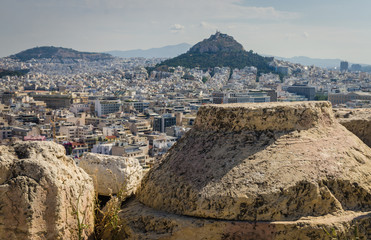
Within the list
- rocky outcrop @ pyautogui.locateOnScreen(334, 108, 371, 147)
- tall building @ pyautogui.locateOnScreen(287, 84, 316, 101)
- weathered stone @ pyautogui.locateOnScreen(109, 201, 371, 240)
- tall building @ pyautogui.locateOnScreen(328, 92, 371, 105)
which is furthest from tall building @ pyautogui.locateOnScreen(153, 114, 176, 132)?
weathered stone @ pyautogui.locateOnScreen(109, 201, 371, 240)

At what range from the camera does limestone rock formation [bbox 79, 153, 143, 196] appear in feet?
13.1

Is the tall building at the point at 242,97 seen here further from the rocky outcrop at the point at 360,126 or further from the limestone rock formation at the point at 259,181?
the limestone rock formation at the point at 259,181

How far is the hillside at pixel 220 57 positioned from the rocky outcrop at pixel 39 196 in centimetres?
14088

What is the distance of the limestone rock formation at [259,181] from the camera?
3094mm

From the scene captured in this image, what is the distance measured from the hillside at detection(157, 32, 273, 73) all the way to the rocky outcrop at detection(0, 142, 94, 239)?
141m

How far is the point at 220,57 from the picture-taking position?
148m

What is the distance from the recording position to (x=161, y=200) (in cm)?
347

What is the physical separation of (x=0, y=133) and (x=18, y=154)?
1851 inches

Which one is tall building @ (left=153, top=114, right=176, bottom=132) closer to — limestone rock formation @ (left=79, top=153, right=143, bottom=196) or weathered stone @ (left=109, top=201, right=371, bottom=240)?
limestone rock formation @ (left=79, top=153, right=143, bottom=196)

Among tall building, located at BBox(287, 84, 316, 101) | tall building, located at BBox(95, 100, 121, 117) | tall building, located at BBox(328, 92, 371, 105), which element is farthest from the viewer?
tall building, located at BBox(287, 84, 316, 101)

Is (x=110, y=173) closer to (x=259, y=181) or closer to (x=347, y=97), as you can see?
(x=259, y=181)

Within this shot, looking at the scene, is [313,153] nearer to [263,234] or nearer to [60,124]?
[263,234]

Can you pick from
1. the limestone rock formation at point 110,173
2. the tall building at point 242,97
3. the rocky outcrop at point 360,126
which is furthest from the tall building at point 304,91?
the limestone rock formation at point 110,173

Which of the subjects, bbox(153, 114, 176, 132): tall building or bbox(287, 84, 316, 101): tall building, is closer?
bbox(153, 114, 176, 132): tall building
